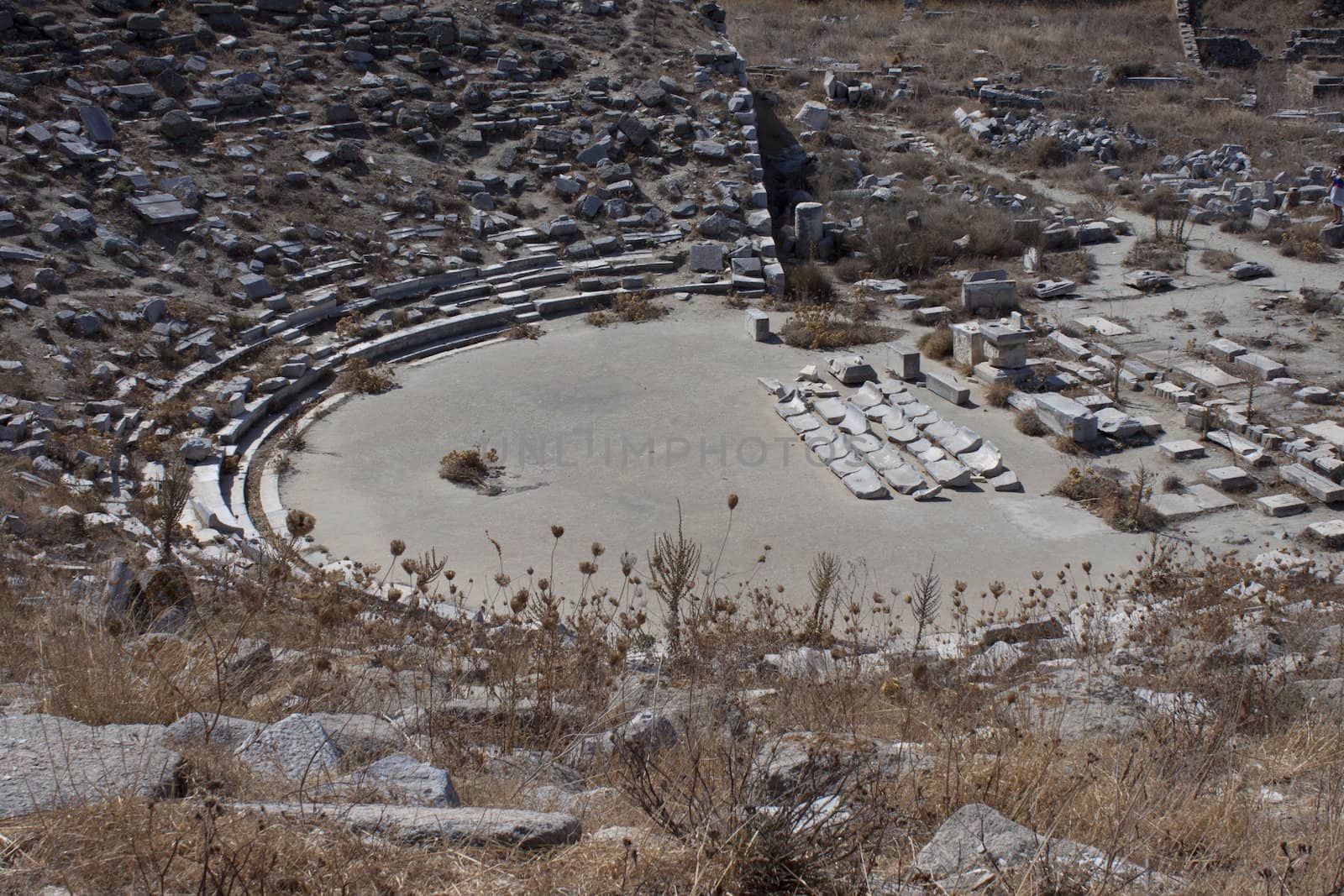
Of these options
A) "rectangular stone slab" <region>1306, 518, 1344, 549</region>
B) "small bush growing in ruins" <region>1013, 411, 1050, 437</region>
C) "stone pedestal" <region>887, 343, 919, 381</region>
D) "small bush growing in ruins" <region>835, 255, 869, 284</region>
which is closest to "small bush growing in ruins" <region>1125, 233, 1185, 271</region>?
"small bush growing in ruins" <region>835, 255, 869, 284</region>

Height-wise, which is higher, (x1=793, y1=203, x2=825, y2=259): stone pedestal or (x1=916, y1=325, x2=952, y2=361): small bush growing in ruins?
(x1=793, y1=203, x2=825, y2=259): stone pedestal

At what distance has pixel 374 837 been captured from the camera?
3.60 m

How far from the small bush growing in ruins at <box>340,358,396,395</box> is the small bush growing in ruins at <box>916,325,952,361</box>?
807 centimetres

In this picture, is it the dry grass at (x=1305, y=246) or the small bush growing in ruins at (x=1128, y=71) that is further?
the small bush growing in ruins at (x=1128, y=71)

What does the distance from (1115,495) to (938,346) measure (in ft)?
16.8

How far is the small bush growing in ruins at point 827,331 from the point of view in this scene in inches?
671

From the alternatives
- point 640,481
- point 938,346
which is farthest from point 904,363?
point 640,481

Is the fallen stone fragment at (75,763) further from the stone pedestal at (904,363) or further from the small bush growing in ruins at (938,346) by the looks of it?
the small bush growing in ruins at (938,346)

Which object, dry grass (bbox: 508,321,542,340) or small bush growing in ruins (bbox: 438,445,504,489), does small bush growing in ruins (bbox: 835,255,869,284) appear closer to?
dry grass (bbox: 508,321,542,340)

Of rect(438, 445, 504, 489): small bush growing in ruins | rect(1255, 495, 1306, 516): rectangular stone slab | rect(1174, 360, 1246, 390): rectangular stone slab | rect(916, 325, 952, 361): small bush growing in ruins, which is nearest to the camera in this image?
rect(1255, 495, 1306, 516): rectangular stone slab

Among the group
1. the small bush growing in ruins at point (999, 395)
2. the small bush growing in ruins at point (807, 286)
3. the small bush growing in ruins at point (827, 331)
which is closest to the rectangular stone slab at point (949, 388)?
the small bush growing in ruins at point (999, 395)

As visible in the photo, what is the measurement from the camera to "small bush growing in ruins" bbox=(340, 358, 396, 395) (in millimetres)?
15742

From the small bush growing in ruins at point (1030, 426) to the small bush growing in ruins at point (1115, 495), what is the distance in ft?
3.66

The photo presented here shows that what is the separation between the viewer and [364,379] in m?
15.7
